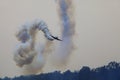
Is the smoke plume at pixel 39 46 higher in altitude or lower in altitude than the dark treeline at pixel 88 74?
higher

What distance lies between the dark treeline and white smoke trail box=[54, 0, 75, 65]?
88 millimetres

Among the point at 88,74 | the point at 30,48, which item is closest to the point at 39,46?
the point at 30,48

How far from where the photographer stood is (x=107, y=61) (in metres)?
1.67

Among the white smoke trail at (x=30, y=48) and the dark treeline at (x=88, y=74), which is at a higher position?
the white smoke trail at (x=30, y=48)

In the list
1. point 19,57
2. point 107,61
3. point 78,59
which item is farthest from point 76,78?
point 19,57

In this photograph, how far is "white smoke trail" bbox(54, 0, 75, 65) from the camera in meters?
1.61

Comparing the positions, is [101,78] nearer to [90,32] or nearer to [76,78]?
[76,78]

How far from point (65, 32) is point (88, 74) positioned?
31 cm

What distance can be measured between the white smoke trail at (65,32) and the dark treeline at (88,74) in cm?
9

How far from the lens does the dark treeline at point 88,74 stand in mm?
1580

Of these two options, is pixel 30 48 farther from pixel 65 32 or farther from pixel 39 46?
pixel 65 32

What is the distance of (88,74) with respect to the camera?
5.33ft

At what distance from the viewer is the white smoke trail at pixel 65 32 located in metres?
1.61

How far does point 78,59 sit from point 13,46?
16.6 inches
